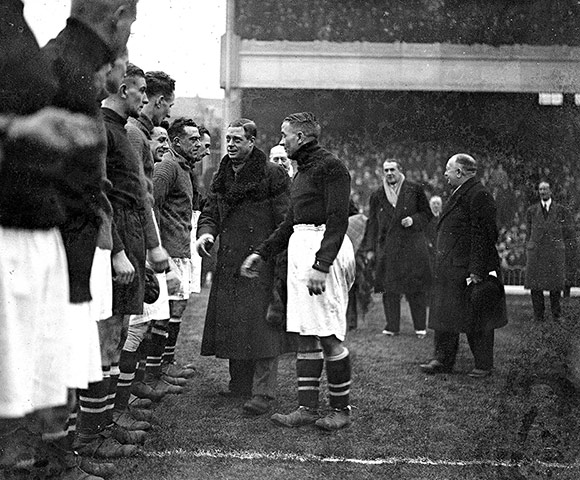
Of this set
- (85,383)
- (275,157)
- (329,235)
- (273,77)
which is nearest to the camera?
(85,383)

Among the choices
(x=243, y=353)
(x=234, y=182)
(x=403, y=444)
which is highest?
(x=234, y=182)

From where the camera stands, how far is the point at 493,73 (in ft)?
11.7

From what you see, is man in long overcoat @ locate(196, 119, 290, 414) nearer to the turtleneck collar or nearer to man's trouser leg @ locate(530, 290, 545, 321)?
the turtleneck collar

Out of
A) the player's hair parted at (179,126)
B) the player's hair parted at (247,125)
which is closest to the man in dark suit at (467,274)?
the player's hair parted at (247,125)

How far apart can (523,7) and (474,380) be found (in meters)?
1.74

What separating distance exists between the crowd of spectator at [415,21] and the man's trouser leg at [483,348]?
4.42ft

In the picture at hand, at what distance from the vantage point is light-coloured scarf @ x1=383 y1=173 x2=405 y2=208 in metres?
4.02

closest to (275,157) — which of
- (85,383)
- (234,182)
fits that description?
(234,182)

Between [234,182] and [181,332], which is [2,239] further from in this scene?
[181,332]

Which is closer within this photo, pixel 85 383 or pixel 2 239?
pixel 2 239

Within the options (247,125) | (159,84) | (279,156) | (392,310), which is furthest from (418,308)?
(159,84)

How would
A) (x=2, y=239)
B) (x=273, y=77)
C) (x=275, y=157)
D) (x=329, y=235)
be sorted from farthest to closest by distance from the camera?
(x=275, y=157)
(x=329, y=235)
(x=273, y=77)
(x=2, y=239)

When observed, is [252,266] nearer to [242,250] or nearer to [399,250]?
[242,250]

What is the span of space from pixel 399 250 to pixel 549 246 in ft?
7.92
